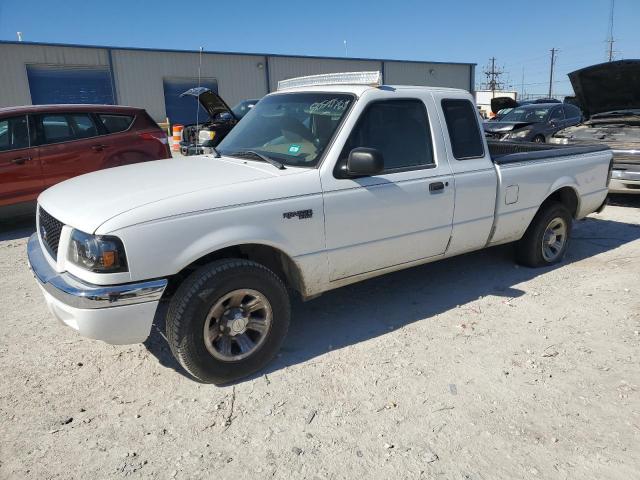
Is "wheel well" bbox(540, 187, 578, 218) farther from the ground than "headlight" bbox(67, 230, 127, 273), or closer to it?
closer to it

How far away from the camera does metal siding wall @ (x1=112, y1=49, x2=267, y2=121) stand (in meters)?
26.7

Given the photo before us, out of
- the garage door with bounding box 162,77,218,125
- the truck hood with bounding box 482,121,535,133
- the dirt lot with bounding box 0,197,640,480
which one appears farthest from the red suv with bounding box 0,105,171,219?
the garage door with bounding box 162,77,218,125

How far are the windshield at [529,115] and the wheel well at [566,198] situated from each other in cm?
961

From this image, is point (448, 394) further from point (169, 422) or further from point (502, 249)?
point (502, 249)

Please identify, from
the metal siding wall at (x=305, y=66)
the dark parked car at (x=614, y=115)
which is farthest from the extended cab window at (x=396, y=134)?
the metal siding wall at (x=305, y=66)

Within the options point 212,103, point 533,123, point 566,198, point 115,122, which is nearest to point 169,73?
point 212,103

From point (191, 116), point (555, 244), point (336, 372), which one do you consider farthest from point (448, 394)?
point (191, 116)

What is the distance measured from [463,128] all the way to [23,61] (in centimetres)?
2611

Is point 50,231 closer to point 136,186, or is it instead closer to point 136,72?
point 136,186

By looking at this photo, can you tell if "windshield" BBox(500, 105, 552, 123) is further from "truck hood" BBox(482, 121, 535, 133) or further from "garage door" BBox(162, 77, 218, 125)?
"garage door" BBox(162, 77, 218, 125)

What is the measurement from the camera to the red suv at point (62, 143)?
701 centimetres

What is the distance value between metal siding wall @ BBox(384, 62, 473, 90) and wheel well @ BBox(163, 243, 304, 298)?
33.0 meters

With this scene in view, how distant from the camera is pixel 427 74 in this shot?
122ft

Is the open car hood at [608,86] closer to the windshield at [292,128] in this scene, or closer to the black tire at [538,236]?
the black tire at [538,236]
